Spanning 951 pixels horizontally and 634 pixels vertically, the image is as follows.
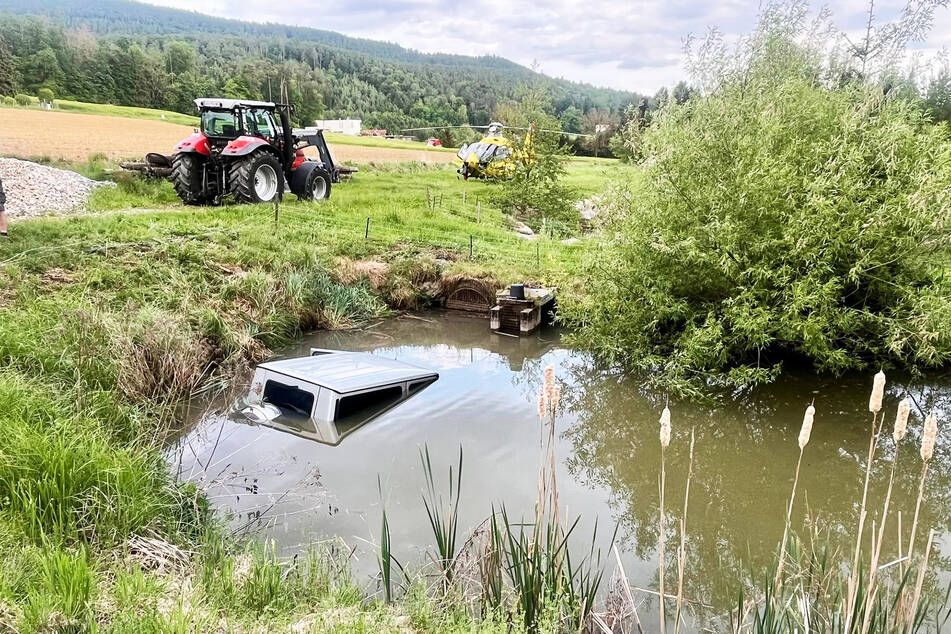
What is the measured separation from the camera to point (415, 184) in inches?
755

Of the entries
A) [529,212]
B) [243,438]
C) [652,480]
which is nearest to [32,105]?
[529,212]

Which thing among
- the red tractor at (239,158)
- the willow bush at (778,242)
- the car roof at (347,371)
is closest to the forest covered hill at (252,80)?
the red tractor at (239,158)

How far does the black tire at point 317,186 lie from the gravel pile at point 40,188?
13.3 feet

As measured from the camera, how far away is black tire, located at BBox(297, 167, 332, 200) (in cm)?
1325

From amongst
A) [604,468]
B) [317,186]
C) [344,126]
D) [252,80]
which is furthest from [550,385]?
[252,80]

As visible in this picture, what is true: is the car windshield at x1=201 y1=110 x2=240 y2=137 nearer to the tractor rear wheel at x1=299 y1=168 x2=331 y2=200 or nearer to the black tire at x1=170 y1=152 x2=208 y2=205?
the black tire at x1=170 y1=152 x2=208 y2=205

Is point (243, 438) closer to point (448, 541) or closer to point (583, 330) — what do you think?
point (448, 541)

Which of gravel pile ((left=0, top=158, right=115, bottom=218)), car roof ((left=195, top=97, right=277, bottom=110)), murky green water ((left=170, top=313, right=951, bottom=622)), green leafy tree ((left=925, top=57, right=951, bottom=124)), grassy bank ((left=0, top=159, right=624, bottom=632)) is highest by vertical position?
green leafy tree ((left=925, top=57, right=951, bottom=124))

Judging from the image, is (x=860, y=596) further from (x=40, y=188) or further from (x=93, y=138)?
(x=93, y=138)

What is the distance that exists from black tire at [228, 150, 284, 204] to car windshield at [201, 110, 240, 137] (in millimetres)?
881

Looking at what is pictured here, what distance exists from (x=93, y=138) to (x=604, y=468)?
2442cm

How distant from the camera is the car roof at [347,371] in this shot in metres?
5.66

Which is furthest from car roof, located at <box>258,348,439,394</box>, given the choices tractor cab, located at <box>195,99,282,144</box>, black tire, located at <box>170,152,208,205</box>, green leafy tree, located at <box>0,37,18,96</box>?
green leafy tree, located at <box>0,37,18,96</box>

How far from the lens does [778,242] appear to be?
5.98 metres
